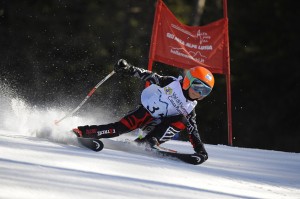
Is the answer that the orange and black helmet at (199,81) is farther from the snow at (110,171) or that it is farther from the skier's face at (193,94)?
the snow at (110,171)

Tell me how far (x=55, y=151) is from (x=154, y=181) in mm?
1128

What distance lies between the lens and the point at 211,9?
64.3 feet

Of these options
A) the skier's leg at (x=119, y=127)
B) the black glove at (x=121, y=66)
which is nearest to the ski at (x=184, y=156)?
the skier's leg at (x=119, y=127)

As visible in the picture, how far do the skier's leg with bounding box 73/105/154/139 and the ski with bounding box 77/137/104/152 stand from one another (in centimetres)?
28

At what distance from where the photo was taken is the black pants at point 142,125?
19.2 feet

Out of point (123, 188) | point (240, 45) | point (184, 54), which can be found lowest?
point (123, 188)

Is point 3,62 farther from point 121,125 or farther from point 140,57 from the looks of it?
point 121,125

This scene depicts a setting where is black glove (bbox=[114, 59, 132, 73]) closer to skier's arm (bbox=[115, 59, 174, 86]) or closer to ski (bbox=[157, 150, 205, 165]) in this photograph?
skier's arm (bbox=[115, 59, 174, 86])

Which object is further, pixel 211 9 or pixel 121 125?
pixel 211 9

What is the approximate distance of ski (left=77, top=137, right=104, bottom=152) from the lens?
541cm

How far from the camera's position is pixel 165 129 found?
5.90 meters

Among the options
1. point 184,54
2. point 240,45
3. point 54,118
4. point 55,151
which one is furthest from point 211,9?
point 55,151

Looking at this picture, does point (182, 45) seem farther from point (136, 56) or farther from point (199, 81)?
point (136, 56)

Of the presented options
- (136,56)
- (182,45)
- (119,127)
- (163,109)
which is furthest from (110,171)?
(136,56)
